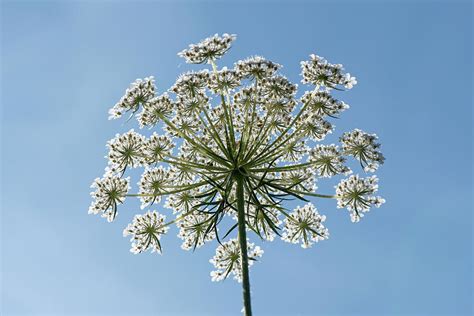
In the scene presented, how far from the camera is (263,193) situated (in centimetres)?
1312

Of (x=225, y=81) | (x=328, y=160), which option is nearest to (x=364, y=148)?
(x=328, y=160)

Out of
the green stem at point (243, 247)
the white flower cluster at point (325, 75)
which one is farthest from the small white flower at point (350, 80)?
the green stem at point (243, 247)

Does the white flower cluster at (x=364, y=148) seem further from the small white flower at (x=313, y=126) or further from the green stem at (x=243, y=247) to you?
the green stem at (x=243, y=247)

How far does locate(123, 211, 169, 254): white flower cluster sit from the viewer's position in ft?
45.6

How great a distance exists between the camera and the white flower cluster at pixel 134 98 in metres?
14.2

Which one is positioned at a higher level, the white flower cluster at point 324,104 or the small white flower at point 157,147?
the white flower cluster at point 324,104

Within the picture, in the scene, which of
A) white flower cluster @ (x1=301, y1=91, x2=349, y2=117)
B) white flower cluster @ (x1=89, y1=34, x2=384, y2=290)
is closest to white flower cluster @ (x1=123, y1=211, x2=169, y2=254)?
white flower cluster @ (x1=89, y1=34, x2=384, y2=290)

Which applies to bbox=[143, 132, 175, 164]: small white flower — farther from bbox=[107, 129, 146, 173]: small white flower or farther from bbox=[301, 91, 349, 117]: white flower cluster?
bbox=[301, 91, 349, 117]: white flower cluster

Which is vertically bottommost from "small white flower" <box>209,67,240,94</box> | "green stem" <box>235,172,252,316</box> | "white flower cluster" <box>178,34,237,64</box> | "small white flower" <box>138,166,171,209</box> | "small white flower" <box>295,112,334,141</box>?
"green stem" <box>235,172,252,316</box>

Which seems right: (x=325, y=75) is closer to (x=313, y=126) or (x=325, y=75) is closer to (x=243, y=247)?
(x=313, y=126)

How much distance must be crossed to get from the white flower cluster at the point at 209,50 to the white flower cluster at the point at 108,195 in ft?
12.0

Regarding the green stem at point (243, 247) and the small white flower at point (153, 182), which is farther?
the small white flower at point (153, 182)

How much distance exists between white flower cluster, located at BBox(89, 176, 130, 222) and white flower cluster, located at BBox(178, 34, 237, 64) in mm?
3647

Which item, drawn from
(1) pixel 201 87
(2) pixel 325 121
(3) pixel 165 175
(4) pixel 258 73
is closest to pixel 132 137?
(3) pixel 165 175
